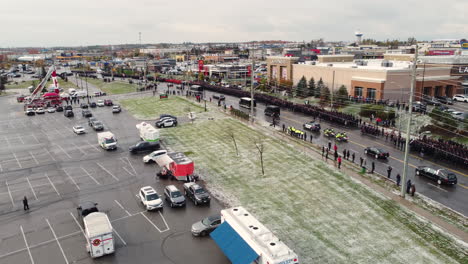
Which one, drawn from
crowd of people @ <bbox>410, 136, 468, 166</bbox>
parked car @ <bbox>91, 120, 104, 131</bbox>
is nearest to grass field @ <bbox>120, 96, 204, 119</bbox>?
parked car @ <bbox>91, 120, 104, 131</bbox>

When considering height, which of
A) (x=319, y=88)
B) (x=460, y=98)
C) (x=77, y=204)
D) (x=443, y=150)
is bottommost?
(x=77, y=204)

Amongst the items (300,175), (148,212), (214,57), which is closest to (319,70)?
(300,175)

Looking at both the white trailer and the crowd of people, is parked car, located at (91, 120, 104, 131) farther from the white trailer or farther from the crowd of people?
the crowd of people

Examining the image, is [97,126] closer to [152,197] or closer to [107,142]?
[107,142]

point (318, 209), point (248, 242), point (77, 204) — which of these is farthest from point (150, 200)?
point (318, 209)

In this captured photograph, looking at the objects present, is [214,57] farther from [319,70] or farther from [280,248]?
[280,248]

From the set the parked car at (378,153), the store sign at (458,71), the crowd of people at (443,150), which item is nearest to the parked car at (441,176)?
the parked car at (378,153)
